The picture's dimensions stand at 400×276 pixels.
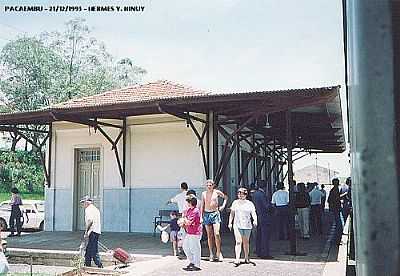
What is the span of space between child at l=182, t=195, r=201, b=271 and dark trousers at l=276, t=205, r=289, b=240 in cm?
368

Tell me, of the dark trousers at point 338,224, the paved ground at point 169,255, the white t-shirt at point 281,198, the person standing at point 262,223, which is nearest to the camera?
the paved ground at point 169,255

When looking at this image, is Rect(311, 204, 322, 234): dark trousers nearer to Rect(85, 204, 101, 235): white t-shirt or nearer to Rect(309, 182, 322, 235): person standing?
Rect(309, 182, 322, 235): person standing

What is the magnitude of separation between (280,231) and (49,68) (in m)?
22.6

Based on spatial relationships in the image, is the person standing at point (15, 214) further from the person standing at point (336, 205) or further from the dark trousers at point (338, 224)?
the dark trousers at point (338, 224)

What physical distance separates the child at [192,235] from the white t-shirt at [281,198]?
3.37m

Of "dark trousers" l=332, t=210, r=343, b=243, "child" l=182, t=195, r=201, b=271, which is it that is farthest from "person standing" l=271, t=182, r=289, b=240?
"child" l=182, t=195, r=201, b=271

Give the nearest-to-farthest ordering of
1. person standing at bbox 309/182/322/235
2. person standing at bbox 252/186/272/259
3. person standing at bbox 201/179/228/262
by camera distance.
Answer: person standing at bbox 201/179/228/262
person standing at bbox 252/186/272/259
person standing at bbox 309/182/322/235

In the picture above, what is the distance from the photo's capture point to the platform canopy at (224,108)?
1020cm

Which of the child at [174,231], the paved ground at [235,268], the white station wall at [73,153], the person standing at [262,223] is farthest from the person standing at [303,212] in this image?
the white station wall at [73,153]

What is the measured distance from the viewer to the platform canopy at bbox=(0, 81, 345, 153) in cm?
1020

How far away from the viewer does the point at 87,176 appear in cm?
1498

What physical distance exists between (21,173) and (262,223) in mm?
22737

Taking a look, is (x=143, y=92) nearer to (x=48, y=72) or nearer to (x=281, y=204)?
(x=281, y=204)

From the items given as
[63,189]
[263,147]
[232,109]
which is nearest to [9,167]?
[63,189]
